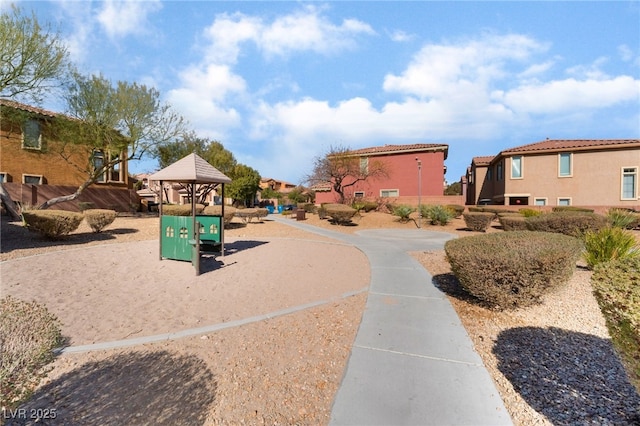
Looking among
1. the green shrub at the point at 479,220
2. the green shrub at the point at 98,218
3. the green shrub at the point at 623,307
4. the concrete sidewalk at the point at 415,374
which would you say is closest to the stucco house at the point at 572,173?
the green shrub at the point at 479,220

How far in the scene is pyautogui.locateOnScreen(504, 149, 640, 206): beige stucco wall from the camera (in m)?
21.9

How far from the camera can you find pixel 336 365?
Answer: 3.12 metres

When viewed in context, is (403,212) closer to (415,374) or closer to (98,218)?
(98,218)

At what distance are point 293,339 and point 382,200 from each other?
25.1m

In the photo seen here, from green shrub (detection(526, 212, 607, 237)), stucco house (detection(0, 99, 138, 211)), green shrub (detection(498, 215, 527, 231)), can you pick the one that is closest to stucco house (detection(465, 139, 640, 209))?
green shrub (detection(498, 215, 527, 231))

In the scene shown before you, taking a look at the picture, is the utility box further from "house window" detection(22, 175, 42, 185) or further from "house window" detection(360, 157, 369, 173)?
"house window" detection(360, 157, 369, 173)

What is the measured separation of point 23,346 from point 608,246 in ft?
37.0

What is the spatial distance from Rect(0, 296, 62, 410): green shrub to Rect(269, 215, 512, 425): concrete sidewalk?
9.02 ft

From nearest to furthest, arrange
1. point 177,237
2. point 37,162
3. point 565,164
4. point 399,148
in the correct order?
point 177,237 < point 37,162 < point 565,164 < point 399,148

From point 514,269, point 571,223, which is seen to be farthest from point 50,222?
point 571,223

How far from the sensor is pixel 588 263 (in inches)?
283

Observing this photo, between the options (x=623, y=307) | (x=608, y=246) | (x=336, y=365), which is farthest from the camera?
(x=608, y=246)

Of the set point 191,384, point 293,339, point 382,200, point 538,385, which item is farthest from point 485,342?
point 382,200

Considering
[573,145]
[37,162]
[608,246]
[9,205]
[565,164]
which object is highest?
[573,145]
